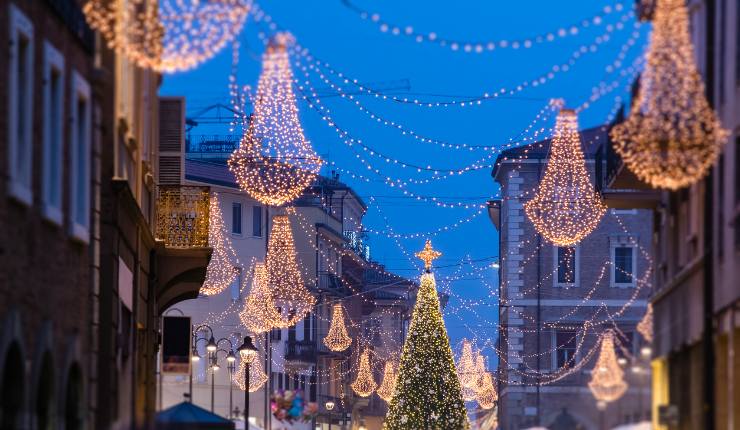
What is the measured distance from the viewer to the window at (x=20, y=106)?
58.3ft

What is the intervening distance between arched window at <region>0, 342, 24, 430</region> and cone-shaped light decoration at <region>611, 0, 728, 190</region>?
769 centimetres

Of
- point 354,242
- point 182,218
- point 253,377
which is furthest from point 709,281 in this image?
point 354,242

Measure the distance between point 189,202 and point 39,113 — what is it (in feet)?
51.2

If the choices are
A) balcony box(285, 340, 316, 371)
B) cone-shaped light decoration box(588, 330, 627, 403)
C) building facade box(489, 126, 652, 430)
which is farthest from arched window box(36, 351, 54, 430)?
balcony box(285, 340, 316, 371)

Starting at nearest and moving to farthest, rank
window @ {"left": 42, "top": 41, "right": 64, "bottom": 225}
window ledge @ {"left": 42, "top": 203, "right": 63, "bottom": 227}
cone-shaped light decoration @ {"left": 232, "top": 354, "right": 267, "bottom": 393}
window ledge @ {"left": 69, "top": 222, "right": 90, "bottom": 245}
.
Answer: window ledge @ {"left": 42, "top": 203, "right": 63, "bottom": 227} < window @ {"left": 42, "top": 41, "right": 64, "bottom": 225} < window ledge @ {"left": 69, "top": 222, "right": 90, "bottom": 245} < cone-shaped light decoration @ {"left": 232, "top": 354, "right": 267, "bottom": 393}

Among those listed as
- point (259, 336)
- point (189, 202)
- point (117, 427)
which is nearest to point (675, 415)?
point (117, 427)

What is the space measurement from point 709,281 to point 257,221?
59775mm

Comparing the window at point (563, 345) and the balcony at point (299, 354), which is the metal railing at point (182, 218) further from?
the balcony at point (299, 354)


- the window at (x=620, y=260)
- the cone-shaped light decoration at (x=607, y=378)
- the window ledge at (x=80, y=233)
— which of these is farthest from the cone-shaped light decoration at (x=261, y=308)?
the window ledge at (x=80, y=233)

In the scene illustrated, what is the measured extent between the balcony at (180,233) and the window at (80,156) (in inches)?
447

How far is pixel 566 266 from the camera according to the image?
227 ft

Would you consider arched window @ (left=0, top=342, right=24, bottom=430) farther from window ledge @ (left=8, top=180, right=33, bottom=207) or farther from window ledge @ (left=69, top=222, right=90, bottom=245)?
window ledge @ (left=69, top=222, right=90, bottom=245)

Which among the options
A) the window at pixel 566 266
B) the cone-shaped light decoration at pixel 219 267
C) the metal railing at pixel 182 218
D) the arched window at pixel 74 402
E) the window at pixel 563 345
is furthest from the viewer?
the window at pixel 566 266

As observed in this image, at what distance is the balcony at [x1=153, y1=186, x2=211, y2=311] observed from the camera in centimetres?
3509
